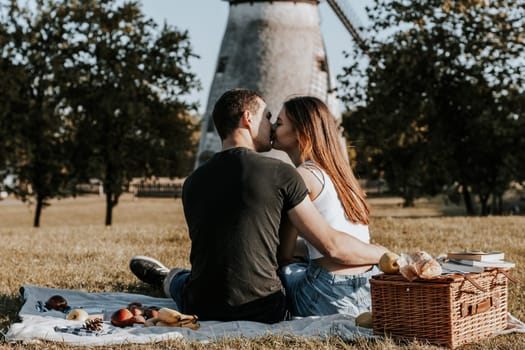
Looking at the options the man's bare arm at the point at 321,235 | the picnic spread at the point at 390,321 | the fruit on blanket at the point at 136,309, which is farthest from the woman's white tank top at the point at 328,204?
the fruit on blanket at the point at 136,309

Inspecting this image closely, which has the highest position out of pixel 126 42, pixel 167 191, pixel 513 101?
pixel 126 42

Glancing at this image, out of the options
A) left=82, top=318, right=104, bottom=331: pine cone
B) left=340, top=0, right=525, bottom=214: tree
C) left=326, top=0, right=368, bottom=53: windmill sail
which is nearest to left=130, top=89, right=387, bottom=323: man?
left=82, top=318, right=104, bottom=331: pine cone

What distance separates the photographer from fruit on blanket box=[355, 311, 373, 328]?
385cm

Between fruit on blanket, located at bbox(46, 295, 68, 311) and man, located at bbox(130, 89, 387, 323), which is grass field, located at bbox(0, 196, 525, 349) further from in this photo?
man, located at bbox(130, 89, 387, 323)

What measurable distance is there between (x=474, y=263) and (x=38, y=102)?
601 inches

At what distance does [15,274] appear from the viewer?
20.7 ft

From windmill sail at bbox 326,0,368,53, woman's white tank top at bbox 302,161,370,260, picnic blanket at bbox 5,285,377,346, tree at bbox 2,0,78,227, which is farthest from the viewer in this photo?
windmill sail at bbox 326,0,368,53

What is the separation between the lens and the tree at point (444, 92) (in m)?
17.0

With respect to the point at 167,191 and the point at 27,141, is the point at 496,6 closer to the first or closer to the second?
the point at 27,141

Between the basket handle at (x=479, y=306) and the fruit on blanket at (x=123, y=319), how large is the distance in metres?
1.89

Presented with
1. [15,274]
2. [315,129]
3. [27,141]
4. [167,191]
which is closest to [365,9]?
[27,141]

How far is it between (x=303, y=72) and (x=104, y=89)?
5127 millimetres

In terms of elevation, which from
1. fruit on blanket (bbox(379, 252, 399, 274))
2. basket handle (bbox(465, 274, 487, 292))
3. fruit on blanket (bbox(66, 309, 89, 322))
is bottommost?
fruit on blanket (bbox(66, 309, 89, 322))

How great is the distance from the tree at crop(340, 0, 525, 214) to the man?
13.2m
